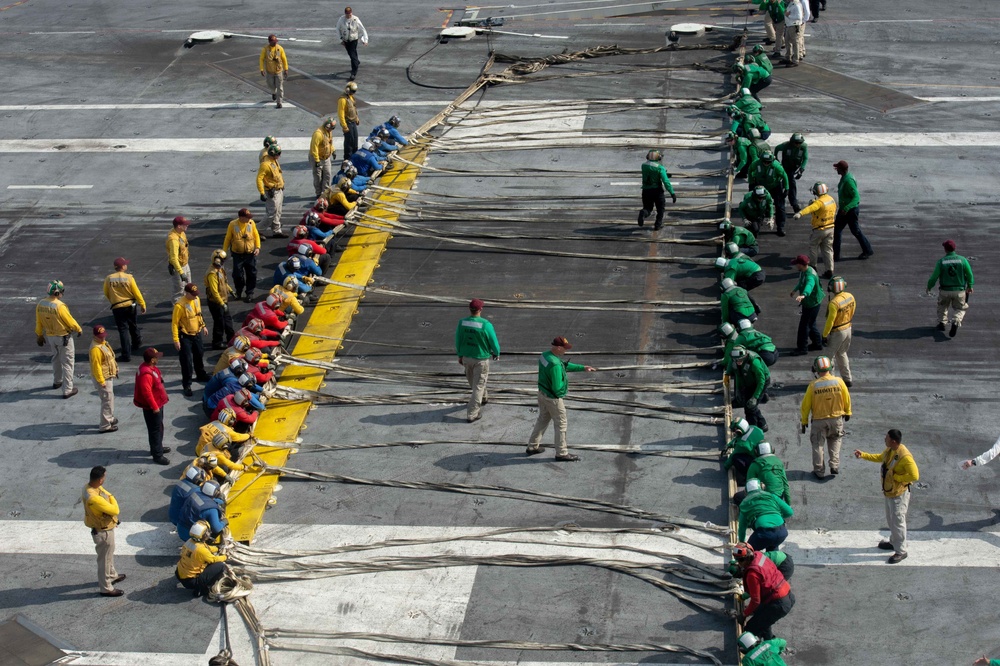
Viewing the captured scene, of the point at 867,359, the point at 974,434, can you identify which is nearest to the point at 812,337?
the point at 867,359

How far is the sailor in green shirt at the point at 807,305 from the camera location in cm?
1770

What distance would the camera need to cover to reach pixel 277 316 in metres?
18.8

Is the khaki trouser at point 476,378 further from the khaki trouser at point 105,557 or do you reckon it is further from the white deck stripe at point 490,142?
the white deck stripe at point 490,142

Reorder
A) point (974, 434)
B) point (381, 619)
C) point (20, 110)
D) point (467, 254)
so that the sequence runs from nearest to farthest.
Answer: point (381, 619) → point (974, 434) → point (467, 254) → point (20, 110)

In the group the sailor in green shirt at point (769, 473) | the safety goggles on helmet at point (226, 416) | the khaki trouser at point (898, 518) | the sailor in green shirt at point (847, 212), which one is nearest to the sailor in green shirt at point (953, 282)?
the sailor in green shirt at point (847, 212)

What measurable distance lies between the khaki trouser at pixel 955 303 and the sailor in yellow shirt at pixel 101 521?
12.3m

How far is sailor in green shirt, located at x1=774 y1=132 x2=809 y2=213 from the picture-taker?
22016mm

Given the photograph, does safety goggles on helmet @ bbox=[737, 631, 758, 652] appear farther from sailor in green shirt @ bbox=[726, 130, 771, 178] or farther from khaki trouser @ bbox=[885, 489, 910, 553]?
sailor in green shirt @ bbox=[726, 130, 771, 178]

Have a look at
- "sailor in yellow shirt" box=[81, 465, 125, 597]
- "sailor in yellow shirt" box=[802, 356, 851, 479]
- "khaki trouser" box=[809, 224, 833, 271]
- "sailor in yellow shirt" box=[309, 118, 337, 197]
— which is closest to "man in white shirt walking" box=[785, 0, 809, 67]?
"khaki trouser" box=[809, 224, 833, 271]

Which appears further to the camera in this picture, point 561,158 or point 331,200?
point 561,158

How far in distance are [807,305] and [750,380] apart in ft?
7.44

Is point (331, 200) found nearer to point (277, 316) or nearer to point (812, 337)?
point (277, 316)

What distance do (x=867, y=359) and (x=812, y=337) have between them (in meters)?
0.87

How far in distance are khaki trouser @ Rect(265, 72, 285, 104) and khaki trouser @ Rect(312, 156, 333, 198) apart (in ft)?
17.3
